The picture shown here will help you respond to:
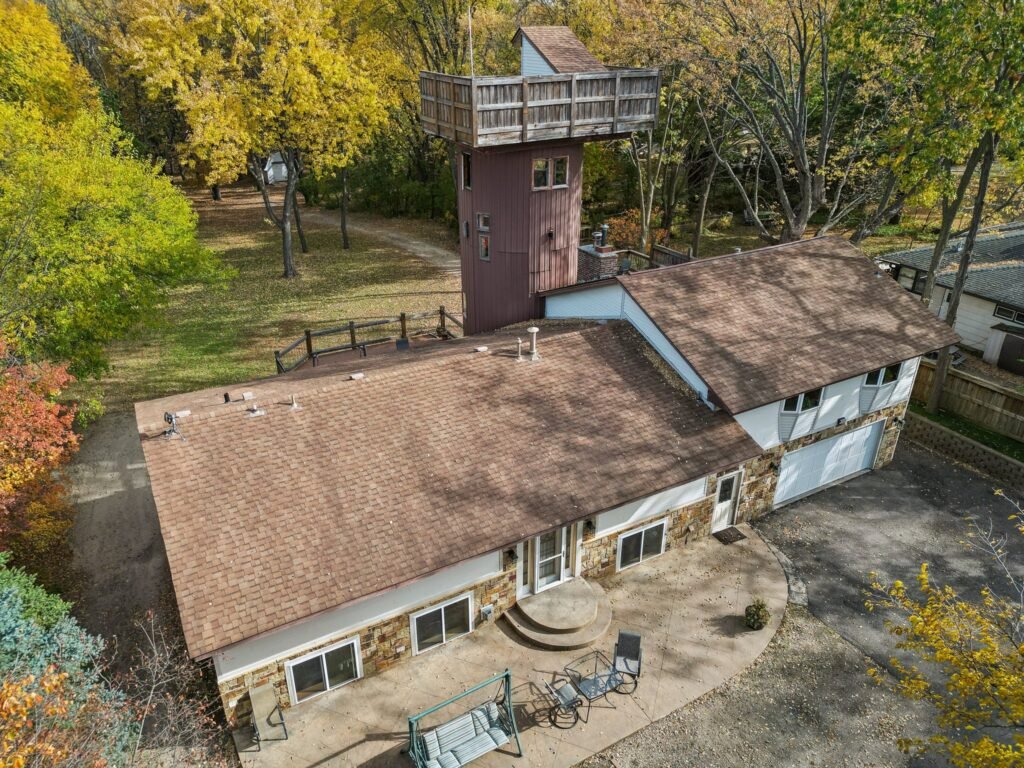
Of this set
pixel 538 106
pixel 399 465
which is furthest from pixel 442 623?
pixel 538 106

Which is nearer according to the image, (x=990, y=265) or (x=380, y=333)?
(x=990, y=265)

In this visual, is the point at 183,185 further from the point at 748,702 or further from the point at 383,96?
the point at 748,702

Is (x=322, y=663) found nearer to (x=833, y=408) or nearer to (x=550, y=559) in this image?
(x=550, y=559)

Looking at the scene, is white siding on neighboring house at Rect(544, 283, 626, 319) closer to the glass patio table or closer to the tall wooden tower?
the tall wooden tower

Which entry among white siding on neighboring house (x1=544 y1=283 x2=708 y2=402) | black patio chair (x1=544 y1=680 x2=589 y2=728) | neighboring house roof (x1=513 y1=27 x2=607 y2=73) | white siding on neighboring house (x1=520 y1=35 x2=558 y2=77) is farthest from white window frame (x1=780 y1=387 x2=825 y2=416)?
white siding on neighboring house (x1=520 y1=35 x2=558 y2=77)

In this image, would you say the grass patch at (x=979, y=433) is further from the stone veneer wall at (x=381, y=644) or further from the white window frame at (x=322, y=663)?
the white window frame at (x=322, y=663)

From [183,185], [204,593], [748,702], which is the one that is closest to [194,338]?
[204,593]

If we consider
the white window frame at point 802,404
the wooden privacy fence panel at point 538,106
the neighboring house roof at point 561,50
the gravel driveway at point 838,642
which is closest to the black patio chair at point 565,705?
the gravel driveway at point 838,642
